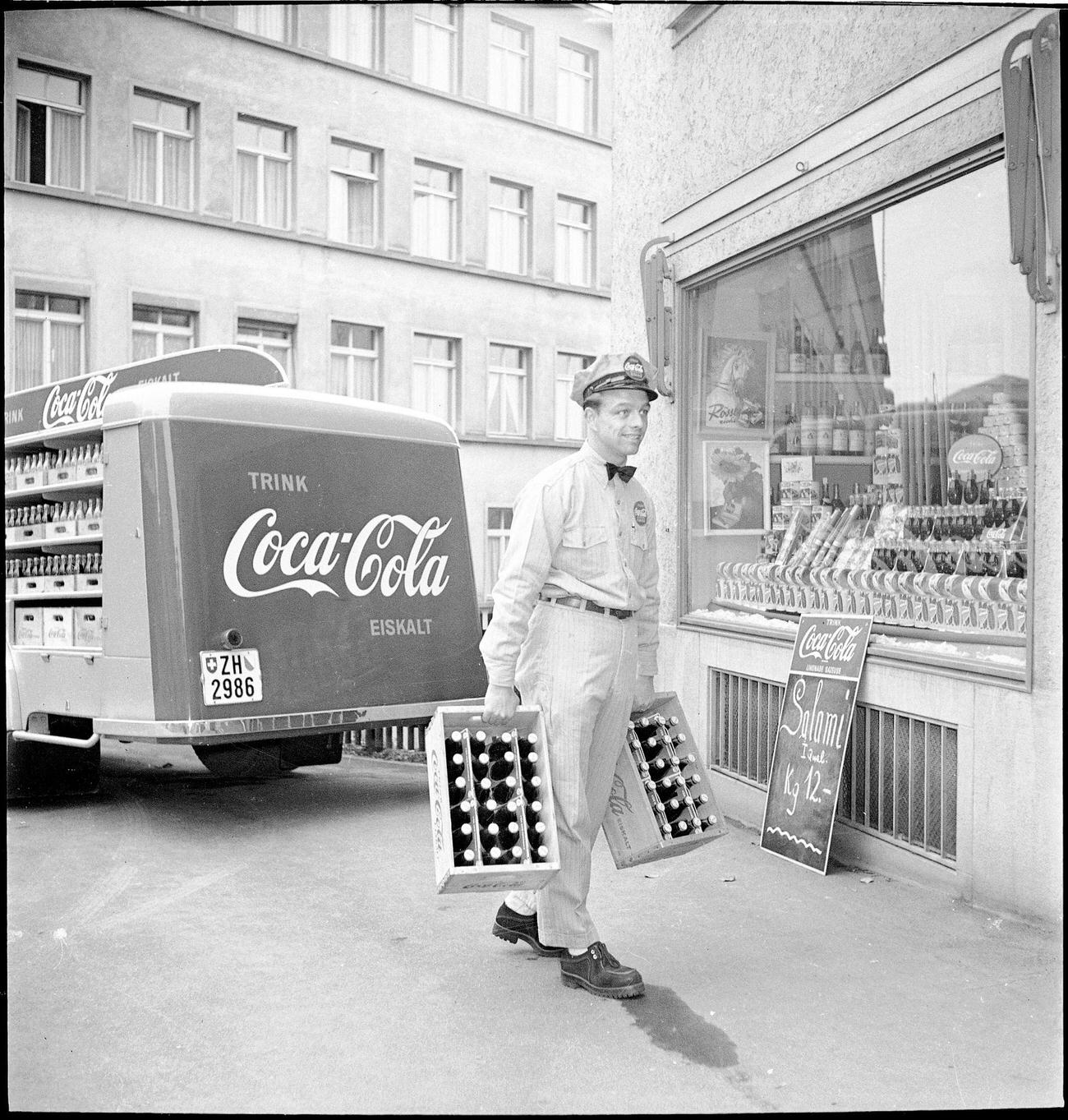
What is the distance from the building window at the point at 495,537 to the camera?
2469 centimetres

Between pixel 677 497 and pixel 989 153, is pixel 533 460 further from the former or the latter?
pixel 989 153

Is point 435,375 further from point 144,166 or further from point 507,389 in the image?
point 144,166

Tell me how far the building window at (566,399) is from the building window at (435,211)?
13.2ft

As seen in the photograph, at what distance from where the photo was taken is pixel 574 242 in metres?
24.9

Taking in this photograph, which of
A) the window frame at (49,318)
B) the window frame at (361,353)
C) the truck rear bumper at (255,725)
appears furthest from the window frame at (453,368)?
the truck rear bumper at (255,725)

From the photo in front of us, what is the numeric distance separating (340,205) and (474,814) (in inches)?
751

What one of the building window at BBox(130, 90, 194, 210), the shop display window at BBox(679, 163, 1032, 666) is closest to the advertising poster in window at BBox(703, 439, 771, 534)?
the shop display window at BBox(679, 163, 1032, 666)

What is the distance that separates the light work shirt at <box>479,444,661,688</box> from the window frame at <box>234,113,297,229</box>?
16381 mm

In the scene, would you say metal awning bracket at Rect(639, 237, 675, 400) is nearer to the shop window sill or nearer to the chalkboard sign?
the shop window sill

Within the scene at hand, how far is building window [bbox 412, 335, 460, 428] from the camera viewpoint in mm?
23438

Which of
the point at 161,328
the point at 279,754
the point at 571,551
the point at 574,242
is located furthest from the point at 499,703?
the point at 574,242

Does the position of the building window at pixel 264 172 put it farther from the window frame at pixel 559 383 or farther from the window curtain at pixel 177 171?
the window frame at pixel 559 383

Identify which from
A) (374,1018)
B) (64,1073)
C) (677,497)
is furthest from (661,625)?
(64,1073)

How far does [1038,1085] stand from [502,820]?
1750mm
